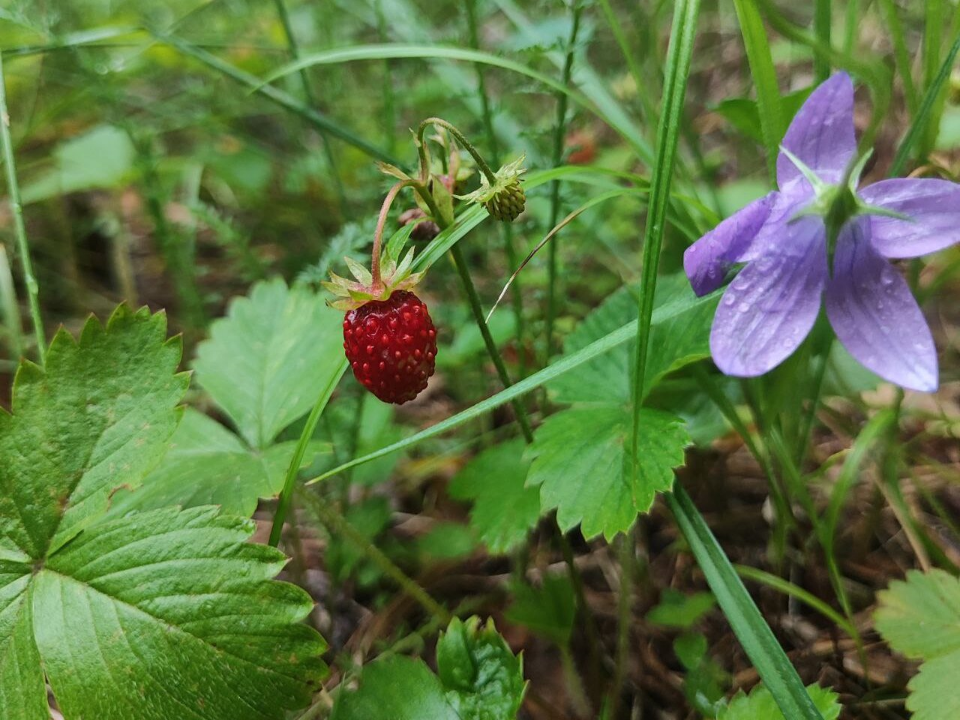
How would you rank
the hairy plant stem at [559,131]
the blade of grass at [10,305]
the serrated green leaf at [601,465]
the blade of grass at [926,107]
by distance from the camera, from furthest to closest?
1. the blade of grass at [10,305]
2. the hairy plant stem at [559,131]
3. the serrated green leaf at [601,465]
4. the blade of grass at [926,107]

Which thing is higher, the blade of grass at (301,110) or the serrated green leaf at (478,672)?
the blade of grass at (301,110)

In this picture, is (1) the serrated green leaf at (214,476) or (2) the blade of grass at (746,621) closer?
(2) the blade of grass at (746,621)

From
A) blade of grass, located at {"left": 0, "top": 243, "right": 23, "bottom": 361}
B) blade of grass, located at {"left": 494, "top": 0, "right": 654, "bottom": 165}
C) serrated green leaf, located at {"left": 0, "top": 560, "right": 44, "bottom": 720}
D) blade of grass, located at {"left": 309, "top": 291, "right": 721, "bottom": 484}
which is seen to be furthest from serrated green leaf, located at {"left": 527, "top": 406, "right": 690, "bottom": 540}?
blade of grass, located at {"left": 0, "top": 243, "right": 23, "bottom": 361}

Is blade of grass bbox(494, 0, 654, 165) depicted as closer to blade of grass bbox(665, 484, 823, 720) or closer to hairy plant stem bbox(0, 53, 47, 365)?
blade of grass bbox(665, 484, 823, 720)

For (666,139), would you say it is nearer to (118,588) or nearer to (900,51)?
(900,51)

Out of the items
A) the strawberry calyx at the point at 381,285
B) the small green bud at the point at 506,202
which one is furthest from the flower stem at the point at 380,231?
the small green bud at the point at 506,202

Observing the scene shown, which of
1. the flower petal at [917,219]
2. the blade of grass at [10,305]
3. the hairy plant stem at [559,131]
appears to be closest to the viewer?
the flower petal at [917,219]

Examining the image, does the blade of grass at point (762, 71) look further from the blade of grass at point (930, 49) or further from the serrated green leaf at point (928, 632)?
the serrated green leaf at point (928, 632)

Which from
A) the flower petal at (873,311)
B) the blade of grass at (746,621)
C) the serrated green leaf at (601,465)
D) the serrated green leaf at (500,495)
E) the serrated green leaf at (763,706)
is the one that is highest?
the flower petal at (873,311)
